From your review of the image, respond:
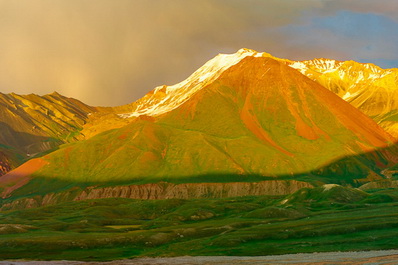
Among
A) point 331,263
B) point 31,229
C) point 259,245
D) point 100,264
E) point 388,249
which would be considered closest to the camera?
point 331,263

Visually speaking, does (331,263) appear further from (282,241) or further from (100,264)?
(100,264)

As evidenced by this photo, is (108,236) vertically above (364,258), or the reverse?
(108,236)

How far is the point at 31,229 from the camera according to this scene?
18912cm

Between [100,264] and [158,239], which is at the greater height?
[158,239]

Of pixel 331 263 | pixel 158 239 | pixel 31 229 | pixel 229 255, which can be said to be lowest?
pixel 331 263

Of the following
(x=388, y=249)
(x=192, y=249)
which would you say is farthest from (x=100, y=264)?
(x=388, y=249)

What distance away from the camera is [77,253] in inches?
5679

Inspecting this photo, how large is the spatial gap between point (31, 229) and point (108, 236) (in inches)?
1581

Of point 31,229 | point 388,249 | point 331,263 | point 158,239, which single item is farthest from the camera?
point 31,229

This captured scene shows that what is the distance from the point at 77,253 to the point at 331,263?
69.3m

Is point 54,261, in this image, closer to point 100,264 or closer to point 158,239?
point 100,264

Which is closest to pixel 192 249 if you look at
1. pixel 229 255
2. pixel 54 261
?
pixel 229 255

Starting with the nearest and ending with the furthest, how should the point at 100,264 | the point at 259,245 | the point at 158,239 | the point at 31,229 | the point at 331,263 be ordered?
1. the point at 331,263
2. the point at 100,264
3. the point at 259,245
4. the point at 158,239
5. the point at 31,229

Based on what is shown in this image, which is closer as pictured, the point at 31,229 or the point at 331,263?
the point at 331,263
